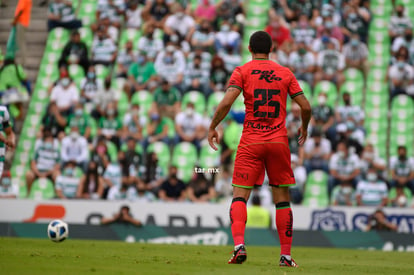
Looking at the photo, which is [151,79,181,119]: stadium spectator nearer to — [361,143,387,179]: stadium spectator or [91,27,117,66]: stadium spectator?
[91,27,117,66]: stadium spectator

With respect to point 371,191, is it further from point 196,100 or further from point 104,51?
point 104,51

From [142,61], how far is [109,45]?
3.87ft

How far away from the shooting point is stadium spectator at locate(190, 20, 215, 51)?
19328mm

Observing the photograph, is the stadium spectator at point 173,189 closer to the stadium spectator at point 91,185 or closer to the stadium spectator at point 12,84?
the stadium spectator at point 91,185

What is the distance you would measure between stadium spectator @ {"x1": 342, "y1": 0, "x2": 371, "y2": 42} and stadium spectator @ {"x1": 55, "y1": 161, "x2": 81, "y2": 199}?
7.60 meters

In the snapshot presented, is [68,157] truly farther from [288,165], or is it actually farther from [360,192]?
[288,165]

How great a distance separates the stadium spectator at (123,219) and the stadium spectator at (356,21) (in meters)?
7.47

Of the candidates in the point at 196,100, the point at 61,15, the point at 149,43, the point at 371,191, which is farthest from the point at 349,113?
the point at 61,15

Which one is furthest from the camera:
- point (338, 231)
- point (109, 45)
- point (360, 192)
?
point (109, 45)

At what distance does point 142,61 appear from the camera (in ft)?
63.0

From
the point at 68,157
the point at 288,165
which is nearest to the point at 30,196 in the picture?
the point at 68,157

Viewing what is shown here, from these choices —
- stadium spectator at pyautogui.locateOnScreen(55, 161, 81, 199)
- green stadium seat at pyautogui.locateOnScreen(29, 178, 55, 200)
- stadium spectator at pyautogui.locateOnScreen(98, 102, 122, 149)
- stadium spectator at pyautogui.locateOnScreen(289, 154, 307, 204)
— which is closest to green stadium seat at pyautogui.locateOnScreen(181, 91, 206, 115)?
stadium spectator at pyautogui.locateOnScreen(98, 102, 122, 149)

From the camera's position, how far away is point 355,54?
62.4 ft

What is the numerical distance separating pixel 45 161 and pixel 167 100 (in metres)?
3.22
